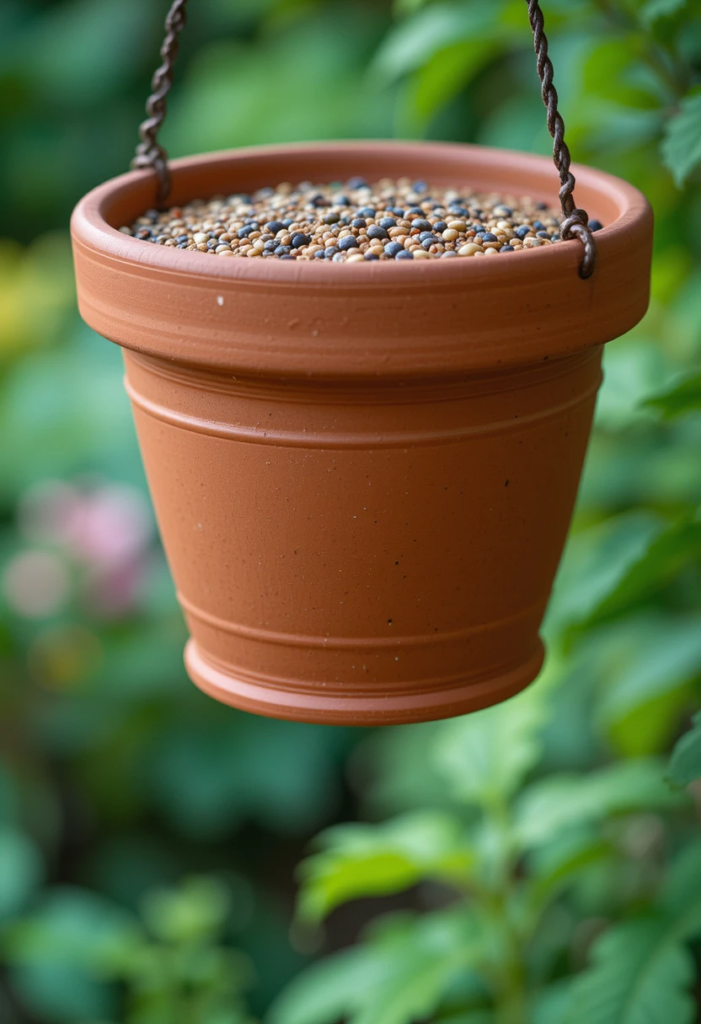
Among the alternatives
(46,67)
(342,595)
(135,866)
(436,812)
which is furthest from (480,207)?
(46,67)

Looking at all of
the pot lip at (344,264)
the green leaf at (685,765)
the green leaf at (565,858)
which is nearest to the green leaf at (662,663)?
the green leaf at (565,858)

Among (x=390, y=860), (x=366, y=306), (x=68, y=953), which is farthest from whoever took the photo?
(x=68, y=953)

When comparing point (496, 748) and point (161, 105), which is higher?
point (161, 105)

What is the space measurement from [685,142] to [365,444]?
0.35 meters

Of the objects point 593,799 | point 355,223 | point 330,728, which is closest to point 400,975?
point 593,799

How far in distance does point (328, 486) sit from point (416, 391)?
0.28 ft

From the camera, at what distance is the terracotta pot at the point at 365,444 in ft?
2.36

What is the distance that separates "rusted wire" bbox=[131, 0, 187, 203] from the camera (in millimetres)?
878

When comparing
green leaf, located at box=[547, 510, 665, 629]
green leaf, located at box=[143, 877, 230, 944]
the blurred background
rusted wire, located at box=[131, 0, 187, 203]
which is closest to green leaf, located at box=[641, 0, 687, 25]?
the blurred background

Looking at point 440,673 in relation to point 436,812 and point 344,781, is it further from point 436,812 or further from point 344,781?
point 344,781

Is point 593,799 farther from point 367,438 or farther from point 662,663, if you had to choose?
point 367,438

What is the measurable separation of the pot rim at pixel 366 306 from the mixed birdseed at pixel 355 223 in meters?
0.05

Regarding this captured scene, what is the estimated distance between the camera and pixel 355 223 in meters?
0.85

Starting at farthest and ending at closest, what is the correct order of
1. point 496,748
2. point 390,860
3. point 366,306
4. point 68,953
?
point 68,953 < point 496,748 < point 390,860 < point 366,306
